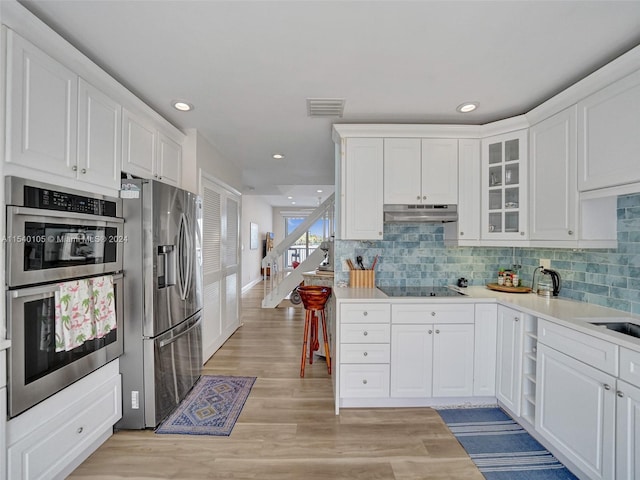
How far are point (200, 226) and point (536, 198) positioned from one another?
2.98m

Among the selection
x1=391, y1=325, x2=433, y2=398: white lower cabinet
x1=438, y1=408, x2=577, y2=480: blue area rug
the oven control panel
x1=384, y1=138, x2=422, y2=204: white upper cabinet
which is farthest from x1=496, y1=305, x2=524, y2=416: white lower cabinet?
the oven control panel

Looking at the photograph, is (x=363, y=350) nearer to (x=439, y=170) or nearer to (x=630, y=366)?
(x=630, y=366)

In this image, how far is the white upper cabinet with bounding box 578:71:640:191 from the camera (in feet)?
5.53

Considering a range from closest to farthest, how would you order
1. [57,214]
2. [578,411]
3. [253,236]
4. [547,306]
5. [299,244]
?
[57,214] < [578,411] < [547,306] < [253,236] < [299,244]

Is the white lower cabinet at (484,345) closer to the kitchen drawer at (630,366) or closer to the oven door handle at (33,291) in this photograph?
the kitchen drawer at (630,366)

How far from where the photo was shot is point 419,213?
2.70 m

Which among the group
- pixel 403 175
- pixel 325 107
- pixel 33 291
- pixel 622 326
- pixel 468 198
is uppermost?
pixel 325 107

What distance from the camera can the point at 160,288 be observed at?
2232 mm

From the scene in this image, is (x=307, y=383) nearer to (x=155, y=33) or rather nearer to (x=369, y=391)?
(x=369, y=391)

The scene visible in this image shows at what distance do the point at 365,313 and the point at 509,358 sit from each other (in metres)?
1.15

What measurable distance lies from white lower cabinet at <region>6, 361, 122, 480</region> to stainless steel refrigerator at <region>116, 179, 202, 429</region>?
0.12m

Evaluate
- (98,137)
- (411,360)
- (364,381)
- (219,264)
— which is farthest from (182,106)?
(411,360)

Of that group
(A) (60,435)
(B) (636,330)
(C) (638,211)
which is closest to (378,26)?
(C) (638,211)

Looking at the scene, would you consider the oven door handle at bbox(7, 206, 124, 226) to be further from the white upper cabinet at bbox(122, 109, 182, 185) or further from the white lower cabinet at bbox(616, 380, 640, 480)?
the white lower cabinet at bbox(616, 380, 640, 480)
